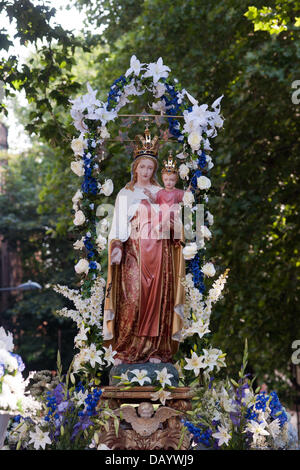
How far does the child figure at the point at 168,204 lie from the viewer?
959 centimetres

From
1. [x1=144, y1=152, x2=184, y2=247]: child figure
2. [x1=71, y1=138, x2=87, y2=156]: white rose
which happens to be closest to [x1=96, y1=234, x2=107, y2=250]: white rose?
[x1=144, y1=152, x2=184, y2=247]: child figure

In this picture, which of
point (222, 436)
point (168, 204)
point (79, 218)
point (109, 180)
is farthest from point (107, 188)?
point (222, 436)

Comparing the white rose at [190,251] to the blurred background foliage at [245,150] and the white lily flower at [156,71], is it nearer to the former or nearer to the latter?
the white lily flower at [156,71]

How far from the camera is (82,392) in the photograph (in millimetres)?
8438

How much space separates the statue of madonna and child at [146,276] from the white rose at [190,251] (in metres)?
0.28

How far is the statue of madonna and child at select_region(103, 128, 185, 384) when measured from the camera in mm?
9383

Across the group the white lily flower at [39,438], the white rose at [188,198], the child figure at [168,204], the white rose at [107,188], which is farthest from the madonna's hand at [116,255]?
the white lily flower at [39,438]

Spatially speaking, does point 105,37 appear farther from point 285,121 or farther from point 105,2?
point 285,121

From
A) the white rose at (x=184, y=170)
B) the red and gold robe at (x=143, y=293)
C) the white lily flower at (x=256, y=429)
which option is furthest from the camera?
the white rose at (x=184, y=170)

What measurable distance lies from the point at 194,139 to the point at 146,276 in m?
1.71

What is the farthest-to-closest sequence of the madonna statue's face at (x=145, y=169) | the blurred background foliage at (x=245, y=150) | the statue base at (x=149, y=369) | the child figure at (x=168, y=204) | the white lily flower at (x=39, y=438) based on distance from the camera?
the blurred background foliage at (x=245, y=150) < the madonna statue's face at (x=145, y=169) < the child figure at (x=168, y=204) < the statue base at (x=149, y=369) < the white lily flower at (x=39, y=438)

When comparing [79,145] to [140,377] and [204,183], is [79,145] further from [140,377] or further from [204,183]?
[140,377]
